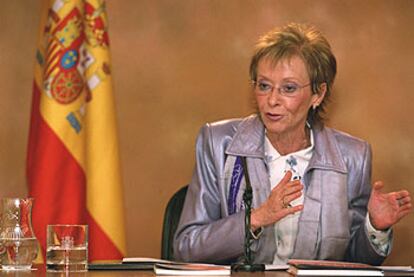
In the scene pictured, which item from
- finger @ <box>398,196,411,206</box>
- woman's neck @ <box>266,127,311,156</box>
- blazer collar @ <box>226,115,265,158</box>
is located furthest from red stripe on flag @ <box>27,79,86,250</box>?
finger @ <box>398,196,411,206</box>

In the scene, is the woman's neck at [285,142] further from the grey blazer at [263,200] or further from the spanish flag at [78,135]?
the spanish flag at [78,135]

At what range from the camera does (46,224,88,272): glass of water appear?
266cm

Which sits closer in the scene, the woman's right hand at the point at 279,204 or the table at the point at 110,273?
the table at the point at 110,273

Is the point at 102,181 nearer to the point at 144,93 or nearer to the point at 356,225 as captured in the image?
the point at 144,93

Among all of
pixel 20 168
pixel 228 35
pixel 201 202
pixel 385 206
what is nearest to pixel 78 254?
pixel 201 202

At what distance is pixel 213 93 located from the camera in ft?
15.0

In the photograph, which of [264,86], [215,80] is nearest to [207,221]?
[264,86]

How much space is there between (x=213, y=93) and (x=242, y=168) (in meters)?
1.05

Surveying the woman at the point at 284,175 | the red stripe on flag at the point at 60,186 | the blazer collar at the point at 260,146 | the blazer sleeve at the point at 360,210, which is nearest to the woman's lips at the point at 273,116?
the woman at the point at 284,175

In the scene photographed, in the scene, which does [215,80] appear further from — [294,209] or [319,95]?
[294,209]

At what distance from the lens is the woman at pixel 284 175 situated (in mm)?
3461

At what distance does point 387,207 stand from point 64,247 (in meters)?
1.25

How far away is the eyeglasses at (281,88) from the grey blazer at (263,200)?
7.2 inches

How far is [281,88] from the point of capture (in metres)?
3.59
